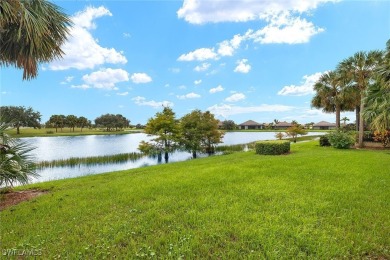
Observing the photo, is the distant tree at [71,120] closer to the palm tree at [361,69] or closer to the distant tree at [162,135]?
the distant tree at [162,135]

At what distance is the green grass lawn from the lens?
3.42 metres

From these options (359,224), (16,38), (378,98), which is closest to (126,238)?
(359,224)

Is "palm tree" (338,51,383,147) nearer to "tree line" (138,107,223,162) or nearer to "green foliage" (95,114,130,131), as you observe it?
"tree line" (138,107,223,162)

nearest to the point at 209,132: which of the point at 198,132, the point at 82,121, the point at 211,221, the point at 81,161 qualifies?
the point at 198,132

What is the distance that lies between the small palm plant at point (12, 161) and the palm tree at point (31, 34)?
6.17ft

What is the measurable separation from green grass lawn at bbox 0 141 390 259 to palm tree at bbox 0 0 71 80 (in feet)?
12.7

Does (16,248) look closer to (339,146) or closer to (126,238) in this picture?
(126,238)

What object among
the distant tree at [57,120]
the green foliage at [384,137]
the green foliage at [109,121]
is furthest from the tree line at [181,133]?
the green foliage at [109,121]

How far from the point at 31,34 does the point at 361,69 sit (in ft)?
69.7

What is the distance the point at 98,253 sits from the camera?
333cm

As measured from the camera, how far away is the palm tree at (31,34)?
5762 mm

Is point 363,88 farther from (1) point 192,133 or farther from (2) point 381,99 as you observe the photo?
(1) point 192,133

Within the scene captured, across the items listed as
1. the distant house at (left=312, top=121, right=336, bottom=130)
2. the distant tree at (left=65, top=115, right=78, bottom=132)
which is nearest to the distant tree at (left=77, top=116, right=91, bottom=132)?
the distant tree at (left=65, top=115, right=78, bottom=132)

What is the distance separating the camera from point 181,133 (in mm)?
24828
